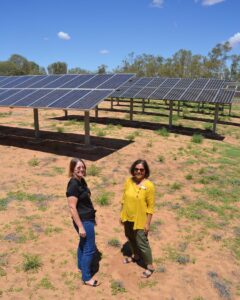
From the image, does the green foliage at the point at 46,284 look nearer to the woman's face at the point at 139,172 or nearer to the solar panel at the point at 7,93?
the woman's face at the point at 139,172

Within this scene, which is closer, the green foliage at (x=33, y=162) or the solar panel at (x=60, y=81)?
the green foliage at (x=33, y=162)

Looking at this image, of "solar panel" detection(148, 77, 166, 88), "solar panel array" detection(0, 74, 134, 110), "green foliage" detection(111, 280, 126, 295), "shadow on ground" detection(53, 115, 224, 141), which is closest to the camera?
"green foliage" detection(111, 280, 126, 295)

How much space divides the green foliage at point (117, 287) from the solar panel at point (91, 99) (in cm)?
760

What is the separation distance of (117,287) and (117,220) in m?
2.47

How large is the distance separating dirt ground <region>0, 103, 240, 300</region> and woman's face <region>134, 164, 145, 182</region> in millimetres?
1845

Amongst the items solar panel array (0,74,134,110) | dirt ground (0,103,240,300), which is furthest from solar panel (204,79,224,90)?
solar panel array (0,74,134,110)

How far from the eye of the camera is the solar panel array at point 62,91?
13016 mm

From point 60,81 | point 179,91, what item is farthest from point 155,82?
point 60,81

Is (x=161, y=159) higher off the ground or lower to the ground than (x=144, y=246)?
lower

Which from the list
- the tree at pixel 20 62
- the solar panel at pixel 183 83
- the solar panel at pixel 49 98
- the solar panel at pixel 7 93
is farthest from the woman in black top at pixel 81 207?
the tree at pixel 20 62

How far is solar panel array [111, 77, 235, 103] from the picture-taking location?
19.3 m

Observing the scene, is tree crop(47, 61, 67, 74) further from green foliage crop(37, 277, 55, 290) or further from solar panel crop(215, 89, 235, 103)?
green foliage crop(37, 277, 55, 290)

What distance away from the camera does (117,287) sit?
5.18m

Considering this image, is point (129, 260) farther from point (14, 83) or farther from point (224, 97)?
point (14, 83)
